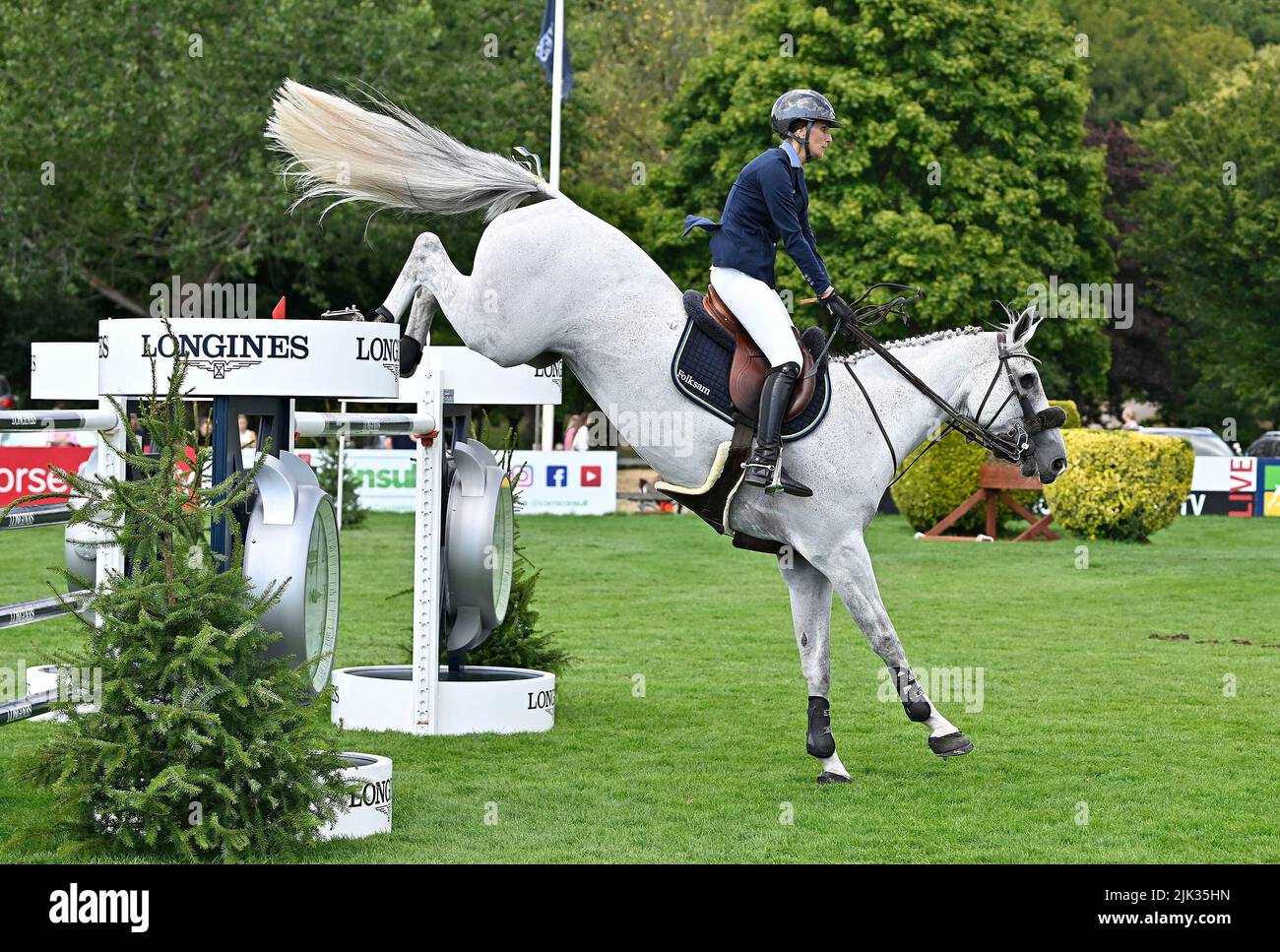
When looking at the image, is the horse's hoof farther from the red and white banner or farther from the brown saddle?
the red and white banner

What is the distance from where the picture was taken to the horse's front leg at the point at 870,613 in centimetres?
828

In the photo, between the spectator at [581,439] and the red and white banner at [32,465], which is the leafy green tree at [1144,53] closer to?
the spectator at [581,439]

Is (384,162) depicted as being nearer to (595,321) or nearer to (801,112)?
(595,321)

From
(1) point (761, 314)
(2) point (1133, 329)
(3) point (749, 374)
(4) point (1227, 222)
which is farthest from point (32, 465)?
(2) point (1133, 329)

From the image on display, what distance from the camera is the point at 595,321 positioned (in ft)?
27.5

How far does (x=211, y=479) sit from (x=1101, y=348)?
39693 millimetres

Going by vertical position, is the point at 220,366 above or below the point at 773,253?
below

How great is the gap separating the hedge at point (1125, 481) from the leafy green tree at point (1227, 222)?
17158 millimetres

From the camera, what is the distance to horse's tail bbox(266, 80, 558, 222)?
8.19 m

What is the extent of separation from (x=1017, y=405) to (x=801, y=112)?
76.3 inches

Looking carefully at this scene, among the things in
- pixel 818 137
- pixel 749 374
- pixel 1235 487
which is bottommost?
pixel 1235 487

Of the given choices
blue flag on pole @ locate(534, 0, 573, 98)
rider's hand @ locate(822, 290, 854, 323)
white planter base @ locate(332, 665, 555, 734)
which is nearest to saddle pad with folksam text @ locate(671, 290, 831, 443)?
rider's hand @ locate(822, 290, 854, 323)

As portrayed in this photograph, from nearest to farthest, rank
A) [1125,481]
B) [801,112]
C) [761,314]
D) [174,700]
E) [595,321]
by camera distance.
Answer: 1. [174,700]
2. [761,314]
3. [801,112]
4. [595,321]
5. [1125,481]

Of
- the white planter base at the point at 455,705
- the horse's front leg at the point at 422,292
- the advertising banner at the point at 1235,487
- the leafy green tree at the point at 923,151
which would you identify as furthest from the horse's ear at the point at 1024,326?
the leafy green tree at the point at 923,151
